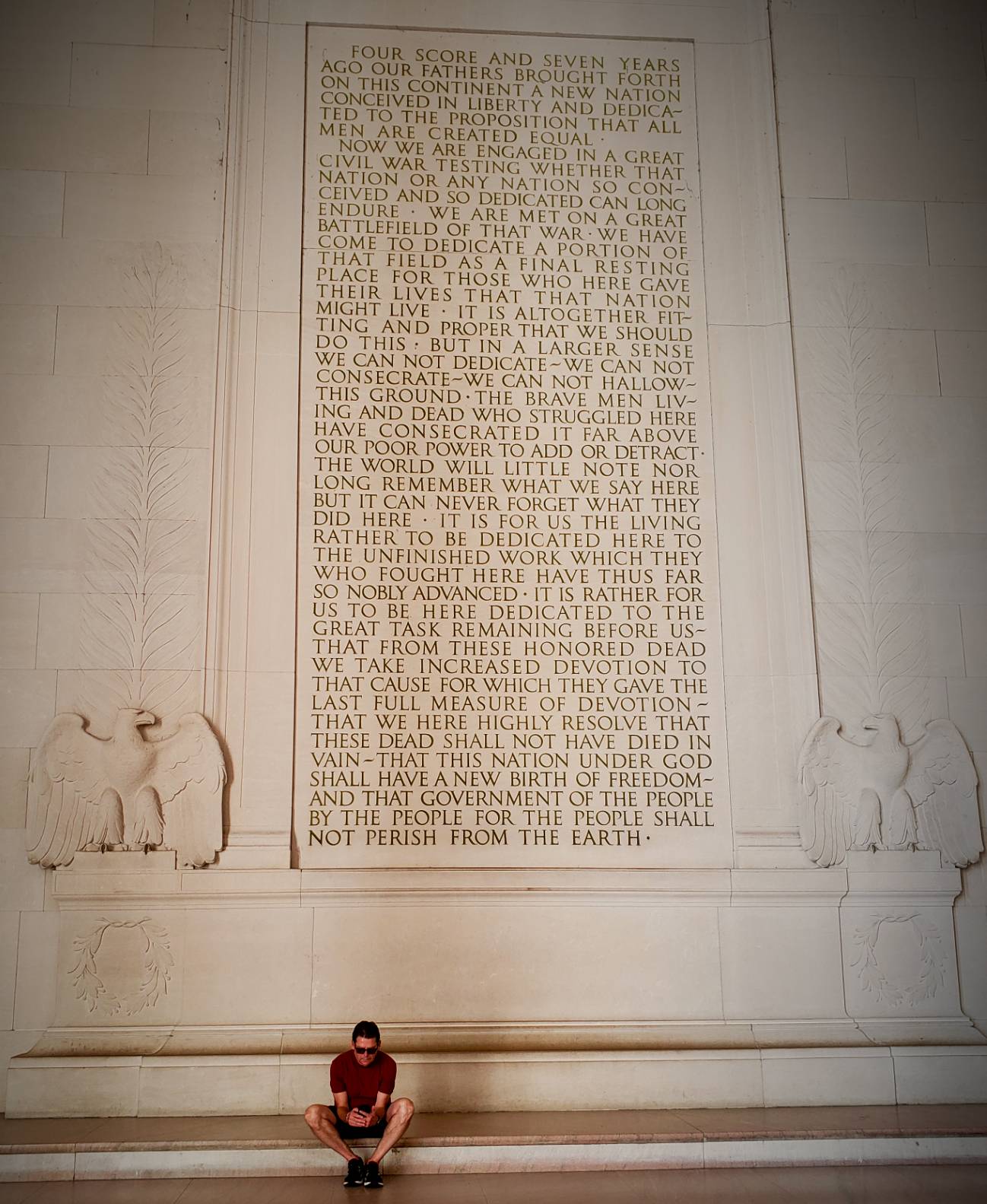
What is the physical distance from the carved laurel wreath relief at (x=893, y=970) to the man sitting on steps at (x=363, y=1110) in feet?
9.79

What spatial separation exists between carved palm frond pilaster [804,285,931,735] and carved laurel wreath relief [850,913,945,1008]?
1221mm

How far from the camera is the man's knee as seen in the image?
5238 millimetres

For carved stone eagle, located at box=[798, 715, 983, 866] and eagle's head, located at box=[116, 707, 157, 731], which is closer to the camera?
eagle's head, located at box=[116, 707, 157, 731]

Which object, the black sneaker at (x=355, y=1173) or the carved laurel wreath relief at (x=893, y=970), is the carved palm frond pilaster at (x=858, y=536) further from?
the black sneaker at (x=355, y=1173)

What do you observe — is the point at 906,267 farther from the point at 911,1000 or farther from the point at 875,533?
the point at 911,1000

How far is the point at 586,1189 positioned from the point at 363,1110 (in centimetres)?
116

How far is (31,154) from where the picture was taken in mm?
7289

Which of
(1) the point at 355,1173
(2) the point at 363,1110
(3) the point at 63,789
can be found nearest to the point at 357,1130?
(2) the point at 363,1110

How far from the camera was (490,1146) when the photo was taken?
550 centimetres

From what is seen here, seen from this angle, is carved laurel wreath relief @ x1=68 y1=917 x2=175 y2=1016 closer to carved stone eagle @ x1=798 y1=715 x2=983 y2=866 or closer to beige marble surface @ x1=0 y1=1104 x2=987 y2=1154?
beige marble surface @ x1=0 y1=1104 x2=987 y2=1154

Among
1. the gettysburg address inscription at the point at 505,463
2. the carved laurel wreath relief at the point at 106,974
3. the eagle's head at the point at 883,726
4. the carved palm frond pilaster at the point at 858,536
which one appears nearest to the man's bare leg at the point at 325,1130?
the carved laurel wreath relief at the point at 106,974

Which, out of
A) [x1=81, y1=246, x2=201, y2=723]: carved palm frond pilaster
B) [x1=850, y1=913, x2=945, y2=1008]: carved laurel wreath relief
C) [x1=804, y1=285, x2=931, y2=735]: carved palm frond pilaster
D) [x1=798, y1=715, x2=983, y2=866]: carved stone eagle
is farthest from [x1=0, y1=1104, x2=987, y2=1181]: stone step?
[x1=804, y1=285, x2=931, y2=735]: carved palm frond pilaster

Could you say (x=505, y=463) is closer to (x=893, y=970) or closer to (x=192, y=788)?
(x=192, y=788)

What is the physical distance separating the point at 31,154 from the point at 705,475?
5.02 meters
